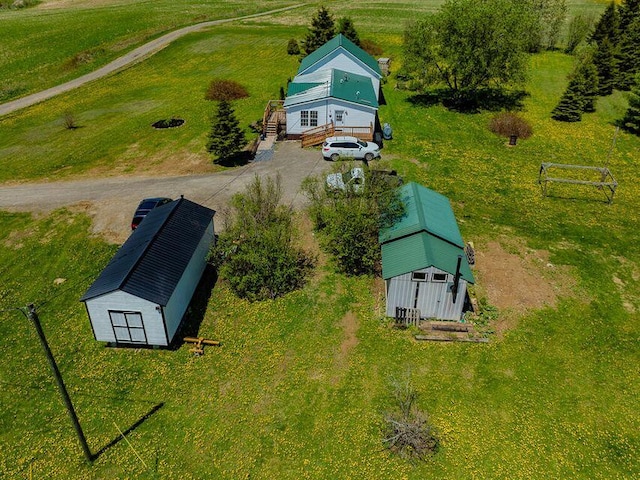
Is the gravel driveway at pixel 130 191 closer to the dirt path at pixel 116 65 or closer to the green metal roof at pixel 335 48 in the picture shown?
the green metal roof at pixel 335 48

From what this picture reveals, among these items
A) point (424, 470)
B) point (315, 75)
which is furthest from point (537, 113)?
point (424, 470)

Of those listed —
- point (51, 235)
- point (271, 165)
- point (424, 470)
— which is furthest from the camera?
point (271, 165)

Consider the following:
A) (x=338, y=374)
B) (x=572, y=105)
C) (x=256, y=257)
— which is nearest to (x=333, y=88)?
(x=256, y=257)

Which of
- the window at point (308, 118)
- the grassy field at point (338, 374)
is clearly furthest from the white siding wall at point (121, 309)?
the window at point (308, 118)

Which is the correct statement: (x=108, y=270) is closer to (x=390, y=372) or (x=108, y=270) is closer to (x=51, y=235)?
(x=51, y=235)

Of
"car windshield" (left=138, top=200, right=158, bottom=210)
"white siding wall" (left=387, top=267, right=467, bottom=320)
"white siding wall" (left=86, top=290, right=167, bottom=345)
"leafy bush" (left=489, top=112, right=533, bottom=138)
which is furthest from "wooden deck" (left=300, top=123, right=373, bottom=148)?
"white siding wall" (left=86, top=290, right=167, bottom=345)

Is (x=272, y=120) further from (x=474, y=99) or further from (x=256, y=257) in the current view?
(x=256, y=257)

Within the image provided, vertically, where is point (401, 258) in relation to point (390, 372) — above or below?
above
